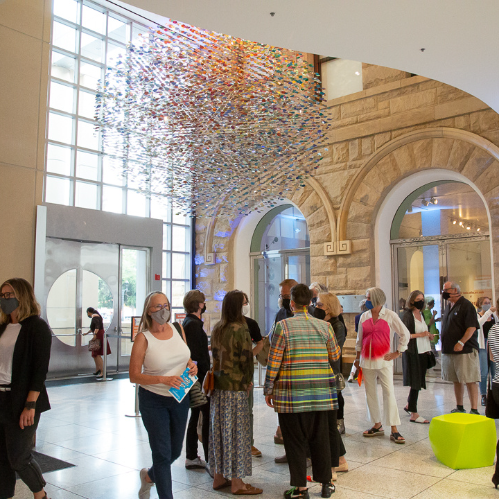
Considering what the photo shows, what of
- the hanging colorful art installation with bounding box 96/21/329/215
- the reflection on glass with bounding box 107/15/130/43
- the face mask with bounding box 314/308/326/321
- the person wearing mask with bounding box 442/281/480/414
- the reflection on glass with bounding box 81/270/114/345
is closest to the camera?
the face mask with bounding box 314/308/326/321

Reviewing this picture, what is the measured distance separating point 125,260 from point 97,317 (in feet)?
6.36

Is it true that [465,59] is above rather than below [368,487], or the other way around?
above

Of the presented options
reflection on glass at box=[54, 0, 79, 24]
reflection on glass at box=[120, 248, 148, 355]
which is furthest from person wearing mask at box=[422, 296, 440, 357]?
reflection on glass at box=[54, 0, 79, 24]

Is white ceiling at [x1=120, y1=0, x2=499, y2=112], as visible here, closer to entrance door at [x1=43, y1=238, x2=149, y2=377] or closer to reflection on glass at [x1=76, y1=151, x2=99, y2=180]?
entrance door at [x1=43, y1=238, x2=149, y2=377]

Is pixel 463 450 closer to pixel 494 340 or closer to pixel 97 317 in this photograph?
pixel 494 340

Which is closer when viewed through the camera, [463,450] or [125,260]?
[463,450]

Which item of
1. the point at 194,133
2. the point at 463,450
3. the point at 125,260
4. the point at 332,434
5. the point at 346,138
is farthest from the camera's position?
the point at 125,260

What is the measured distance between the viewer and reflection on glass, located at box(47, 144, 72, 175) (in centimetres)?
1200

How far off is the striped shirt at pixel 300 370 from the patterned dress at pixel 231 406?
1.12ft

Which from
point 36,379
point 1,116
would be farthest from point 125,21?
point 36,379

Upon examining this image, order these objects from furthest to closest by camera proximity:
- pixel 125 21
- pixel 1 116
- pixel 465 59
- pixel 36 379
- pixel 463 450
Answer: pixel 125 21 → pixel 465 59 → pixel 1 116 → pixel 463 450 → pixel 36 379

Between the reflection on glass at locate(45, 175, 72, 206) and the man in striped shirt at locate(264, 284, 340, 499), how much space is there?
942 centimetres

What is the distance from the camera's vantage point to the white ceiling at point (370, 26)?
165 inches

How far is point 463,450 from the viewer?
4.39 m
